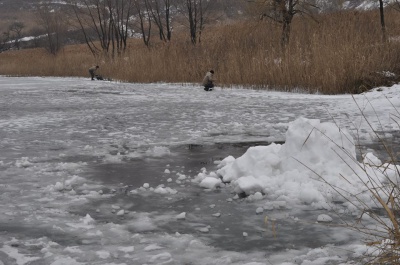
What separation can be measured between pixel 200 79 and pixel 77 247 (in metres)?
12.4

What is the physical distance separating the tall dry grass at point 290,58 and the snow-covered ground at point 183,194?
12.4 feet

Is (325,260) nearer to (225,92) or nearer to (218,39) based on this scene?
(225,92)

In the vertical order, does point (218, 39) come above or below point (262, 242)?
above

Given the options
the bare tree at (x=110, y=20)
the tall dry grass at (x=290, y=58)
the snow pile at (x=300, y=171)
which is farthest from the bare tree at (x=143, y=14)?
the snow pile at (x=300, y=171)

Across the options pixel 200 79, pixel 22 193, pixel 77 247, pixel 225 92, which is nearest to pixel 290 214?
pixel 77 247

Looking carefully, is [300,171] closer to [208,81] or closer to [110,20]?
[208,81]

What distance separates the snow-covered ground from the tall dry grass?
3.79 metres

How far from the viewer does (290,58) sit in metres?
10.7

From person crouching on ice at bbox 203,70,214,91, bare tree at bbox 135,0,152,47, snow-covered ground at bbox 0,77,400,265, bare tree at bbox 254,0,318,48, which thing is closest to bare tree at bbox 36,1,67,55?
bare tree at bbox 135,0,152,47

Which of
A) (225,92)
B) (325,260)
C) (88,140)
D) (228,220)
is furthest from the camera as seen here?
(225,92)

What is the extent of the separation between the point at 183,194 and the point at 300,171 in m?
0.91

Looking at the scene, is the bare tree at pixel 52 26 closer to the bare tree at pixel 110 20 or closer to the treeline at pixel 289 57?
the bare tree at pixel 110 20

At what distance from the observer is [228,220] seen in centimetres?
270

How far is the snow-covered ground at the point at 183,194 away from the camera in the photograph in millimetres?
2250
